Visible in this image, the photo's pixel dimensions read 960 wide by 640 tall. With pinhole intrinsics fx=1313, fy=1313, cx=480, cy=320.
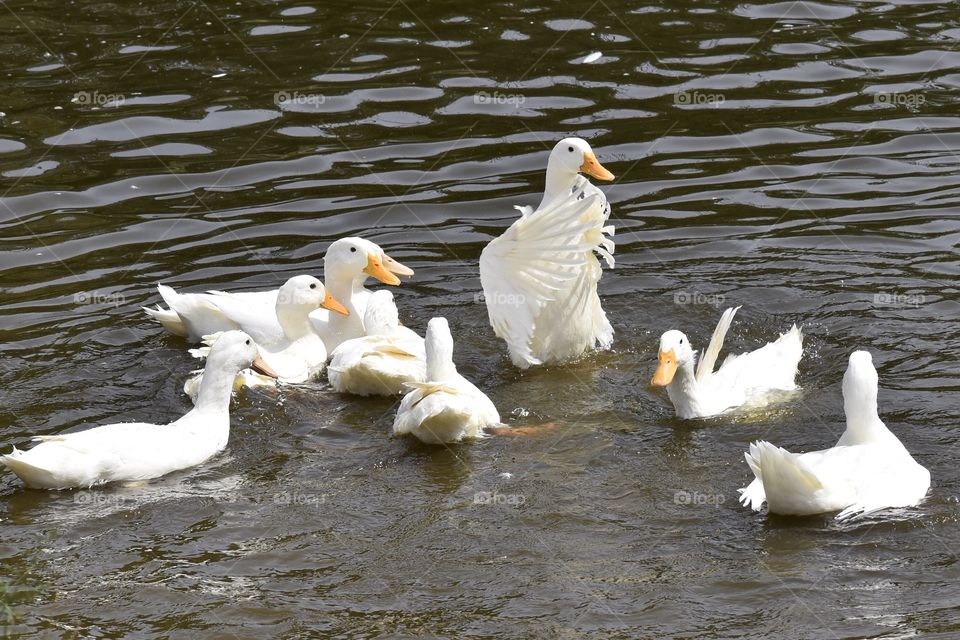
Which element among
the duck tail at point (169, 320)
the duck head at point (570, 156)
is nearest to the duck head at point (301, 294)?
the duck tail at point (169, 320)

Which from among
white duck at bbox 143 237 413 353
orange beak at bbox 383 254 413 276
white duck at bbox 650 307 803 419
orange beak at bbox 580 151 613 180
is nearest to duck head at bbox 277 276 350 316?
white duck at bbox 143 237 413 353

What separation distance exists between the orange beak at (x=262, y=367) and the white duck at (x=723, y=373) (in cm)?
241

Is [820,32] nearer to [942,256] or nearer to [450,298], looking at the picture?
[942,256]

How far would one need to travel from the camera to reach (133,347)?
935cm

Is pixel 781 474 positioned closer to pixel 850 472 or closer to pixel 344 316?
pixel 850 472

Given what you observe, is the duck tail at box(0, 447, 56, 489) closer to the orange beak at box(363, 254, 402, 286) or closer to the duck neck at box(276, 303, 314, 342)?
the duck neck at box(276, 303, 314, 342)

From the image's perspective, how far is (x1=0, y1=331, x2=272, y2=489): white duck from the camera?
709 cm

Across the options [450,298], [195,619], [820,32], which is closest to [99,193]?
[450,298]

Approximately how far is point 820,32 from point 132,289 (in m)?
8.05

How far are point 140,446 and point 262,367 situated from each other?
3.89ft

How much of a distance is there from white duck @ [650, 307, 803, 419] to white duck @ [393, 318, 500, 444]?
1.10 metres

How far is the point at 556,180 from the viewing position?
9000 millimetres

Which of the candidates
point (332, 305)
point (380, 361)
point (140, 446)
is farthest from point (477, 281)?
point (140, 446)

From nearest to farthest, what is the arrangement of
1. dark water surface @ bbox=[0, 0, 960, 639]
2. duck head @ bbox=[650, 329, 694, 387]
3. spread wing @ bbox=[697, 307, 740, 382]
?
dark water surface @ bbox=[0, 0, 960, 639] < duck head @ bbox=[650, 329, 694, 387] < spread wing @ bbox=[697, 307, 740, 382]
